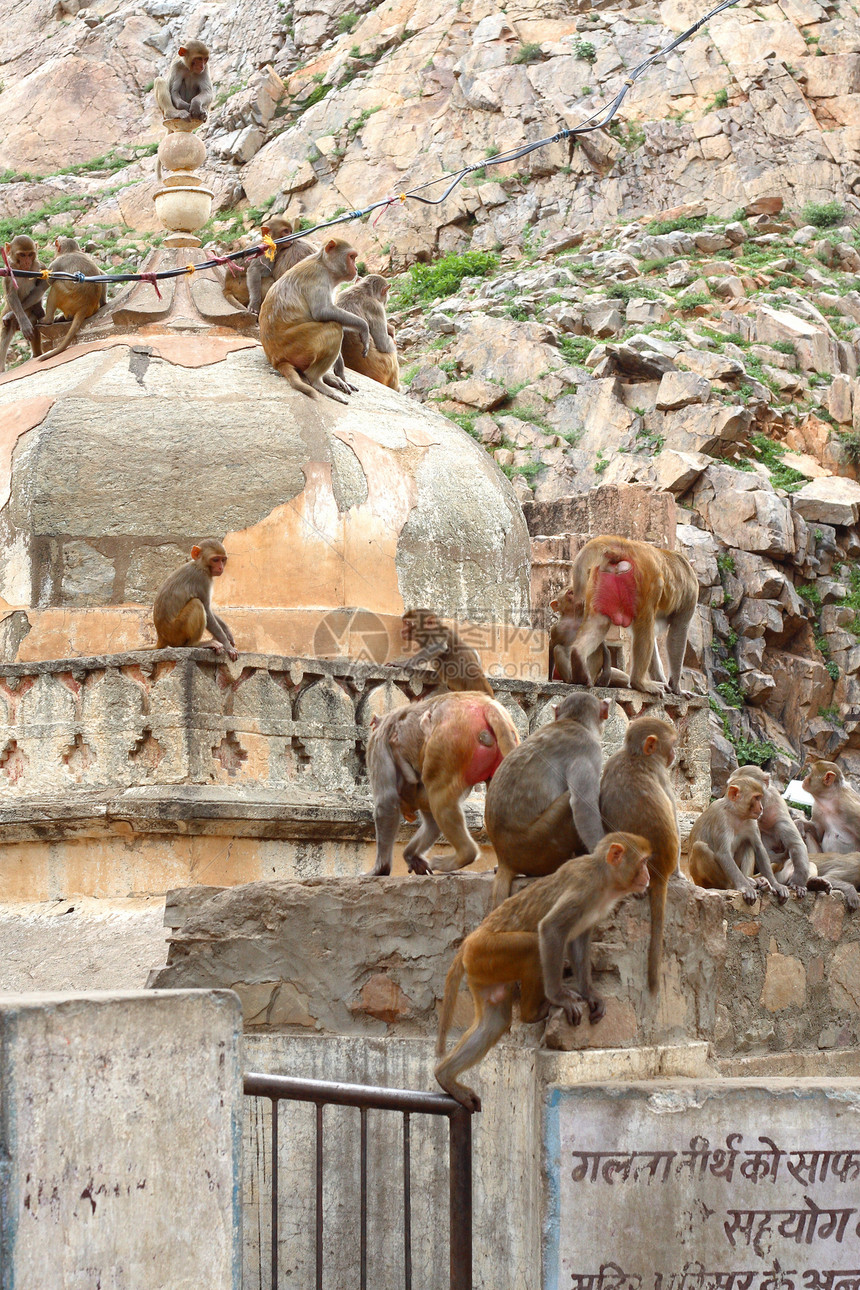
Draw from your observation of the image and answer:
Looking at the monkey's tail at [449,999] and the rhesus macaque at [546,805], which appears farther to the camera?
the rhesus macaque at [546,805]

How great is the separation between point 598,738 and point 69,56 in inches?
2254

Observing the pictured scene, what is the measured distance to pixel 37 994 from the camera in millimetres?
3557

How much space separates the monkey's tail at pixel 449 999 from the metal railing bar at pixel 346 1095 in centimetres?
46

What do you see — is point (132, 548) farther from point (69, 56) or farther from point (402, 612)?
point (69, 56)

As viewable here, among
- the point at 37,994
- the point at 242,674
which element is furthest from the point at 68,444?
the point at 37,994

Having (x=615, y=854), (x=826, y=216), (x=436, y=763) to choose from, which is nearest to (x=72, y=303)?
(x=436, y=763)

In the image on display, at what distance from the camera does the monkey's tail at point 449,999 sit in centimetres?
483

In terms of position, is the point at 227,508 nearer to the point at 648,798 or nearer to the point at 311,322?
the point at 311,322

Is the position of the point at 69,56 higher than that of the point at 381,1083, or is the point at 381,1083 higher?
the point at 69,56

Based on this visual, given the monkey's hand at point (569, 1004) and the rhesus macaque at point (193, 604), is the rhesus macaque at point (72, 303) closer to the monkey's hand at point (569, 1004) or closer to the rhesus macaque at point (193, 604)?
the rhesus macaque at point (193, 604)

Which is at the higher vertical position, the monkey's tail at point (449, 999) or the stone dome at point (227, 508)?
the stone dome at point (227, 508)

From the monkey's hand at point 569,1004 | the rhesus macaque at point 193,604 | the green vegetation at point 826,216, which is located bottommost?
the monkey's hand at point 569,1004

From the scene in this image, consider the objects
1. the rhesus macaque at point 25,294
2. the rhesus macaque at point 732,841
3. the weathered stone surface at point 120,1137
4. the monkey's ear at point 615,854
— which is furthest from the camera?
the rhesus macaque at point 25,294

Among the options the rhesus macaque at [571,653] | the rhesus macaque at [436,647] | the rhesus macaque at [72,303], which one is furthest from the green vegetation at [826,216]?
the rhesus macaque at [436,647]
